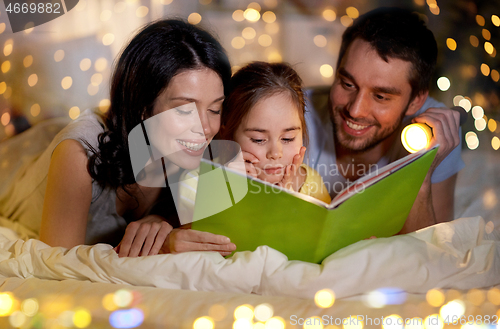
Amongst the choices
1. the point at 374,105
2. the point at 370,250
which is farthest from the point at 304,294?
the point at 374,105

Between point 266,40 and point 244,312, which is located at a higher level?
point 266,40

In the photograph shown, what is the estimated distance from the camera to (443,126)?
0.98 m

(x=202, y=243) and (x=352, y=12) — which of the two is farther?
(x=352, y=12)

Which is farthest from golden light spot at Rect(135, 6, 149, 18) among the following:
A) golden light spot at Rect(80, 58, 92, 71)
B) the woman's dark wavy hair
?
golden light spot at Rect(80, 58, 92, 71)

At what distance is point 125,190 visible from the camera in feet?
3.46

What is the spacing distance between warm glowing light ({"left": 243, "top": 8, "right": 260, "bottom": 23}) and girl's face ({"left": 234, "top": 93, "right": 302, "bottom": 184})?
280 millimetres

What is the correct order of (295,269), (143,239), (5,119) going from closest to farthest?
(295,269) < (143,239) < (5,119)

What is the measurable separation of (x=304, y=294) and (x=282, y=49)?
0.71m

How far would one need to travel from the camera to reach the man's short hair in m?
0.98

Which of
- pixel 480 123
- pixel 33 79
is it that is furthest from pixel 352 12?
pixel 33 79

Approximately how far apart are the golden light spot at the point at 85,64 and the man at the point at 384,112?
0.66 meters

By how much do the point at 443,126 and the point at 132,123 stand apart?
0.83m

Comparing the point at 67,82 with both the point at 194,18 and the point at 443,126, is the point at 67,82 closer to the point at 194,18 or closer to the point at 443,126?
the point at 194,18

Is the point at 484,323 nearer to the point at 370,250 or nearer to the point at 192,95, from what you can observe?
the point at 370,250
